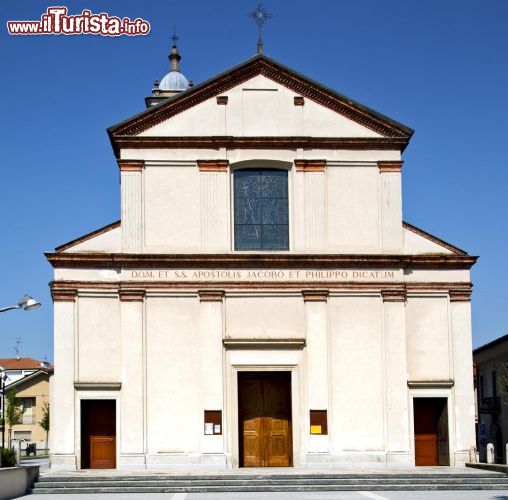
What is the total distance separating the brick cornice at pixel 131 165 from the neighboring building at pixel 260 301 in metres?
0.09

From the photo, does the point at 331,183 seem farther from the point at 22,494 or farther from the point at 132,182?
the point at 22,494

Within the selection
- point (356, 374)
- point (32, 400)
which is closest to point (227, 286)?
point (356, 374)

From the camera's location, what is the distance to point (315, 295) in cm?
3228

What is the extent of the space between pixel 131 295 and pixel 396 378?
30.1 feet

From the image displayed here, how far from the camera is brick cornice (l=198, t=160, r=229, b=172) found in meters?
32.9

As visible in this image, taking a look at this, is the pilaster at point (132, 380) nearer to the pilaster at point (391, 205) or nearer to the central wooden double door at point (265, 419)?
the central wooden double door at point (265, 419)

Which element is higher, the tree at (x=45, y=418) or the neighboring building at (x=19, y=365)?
the neighboring building at (x=19, y=365)

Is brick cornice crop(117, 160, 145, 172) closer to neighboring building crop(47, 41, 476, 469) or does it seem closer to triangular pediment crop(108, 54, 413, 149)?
neighboring building crop(47, 41, 476, 469)

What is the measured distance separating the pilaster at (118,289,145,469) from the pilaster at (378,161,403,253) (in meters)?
8.50

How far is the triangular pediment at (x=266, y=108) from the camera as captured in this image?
33219 mm

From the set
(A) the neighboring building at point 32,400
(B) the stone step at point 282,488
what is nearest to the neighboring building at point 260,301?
(B) the stone step at point 282,488

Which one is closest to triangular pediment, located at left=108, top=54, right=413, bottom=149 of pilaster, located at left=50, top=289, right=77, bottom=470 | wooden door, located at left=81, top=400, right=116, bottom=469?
pilaster, located at left=50, top=289, right=77, bottom=470

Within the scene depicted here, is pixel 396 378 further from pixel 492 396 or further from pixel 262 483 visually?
pixel 492 396

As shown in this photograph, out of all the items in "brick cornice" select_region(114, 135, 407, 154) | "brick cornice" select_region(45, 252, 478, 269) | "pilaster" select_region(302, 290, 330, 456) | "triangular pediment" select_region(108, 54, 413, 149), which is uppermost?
"triangular pediment" select_region(108, 54, 413, 149)
